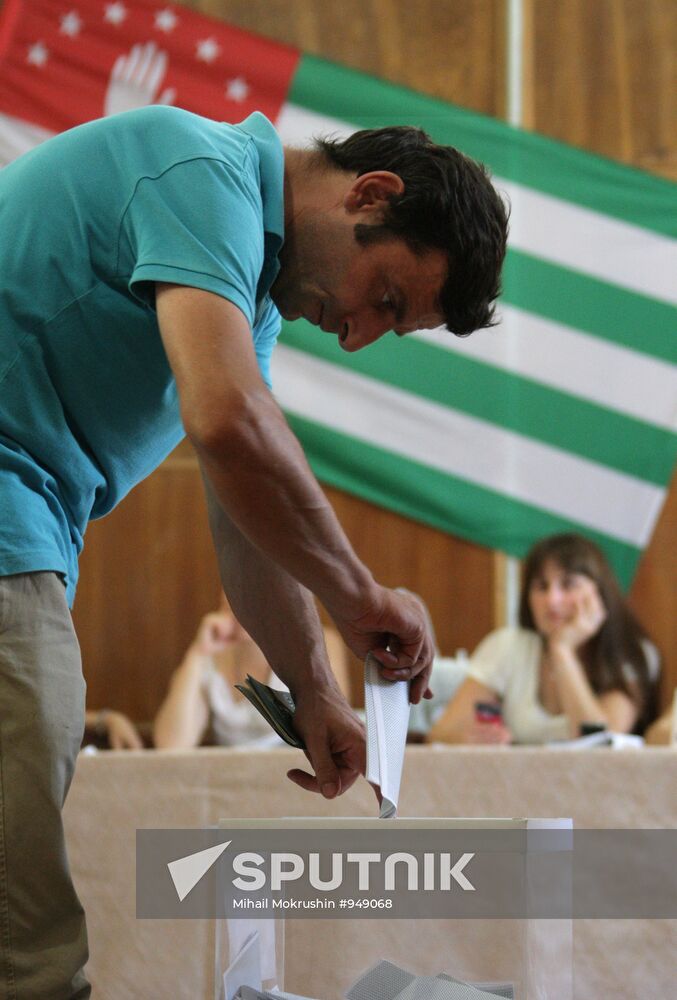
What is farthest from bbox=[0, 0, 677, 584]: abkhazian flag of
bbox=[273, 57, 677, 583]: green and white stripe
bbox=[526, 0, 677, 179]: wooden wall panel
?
bbox=[526, 0, 677, 179]: wooden wall panel

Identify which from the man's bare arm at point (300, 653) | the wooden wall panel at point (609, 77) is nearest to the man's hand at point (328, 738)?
the man's bare arm at point (300, 653)

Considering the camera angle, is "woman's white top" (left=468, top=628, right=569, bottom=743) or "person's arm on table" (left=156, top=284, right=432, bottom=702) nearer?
"person's arm on table" (left=156, top=284, right=432, bottom=702)

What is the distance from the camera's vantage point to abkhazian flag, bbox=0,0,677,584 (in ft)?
12.4

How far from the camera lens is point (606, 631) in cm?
302

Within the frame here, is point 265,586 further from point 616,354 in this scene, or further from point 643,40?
point 643,40

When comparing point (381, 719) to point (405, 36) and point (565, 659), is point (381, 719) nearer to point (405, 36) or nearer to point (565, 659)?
point (565, 659)

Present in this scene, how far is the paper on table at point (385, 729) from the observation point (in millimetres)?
959

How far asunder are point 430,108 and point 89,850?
2956 mm

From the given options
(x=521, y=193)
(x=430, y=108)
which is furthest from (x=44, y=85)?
(x=521, y=193)

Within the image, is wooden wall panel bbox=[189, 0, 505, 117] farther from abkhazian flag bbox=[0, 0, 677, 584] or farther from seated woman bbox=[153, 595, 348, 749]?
seated woman bbox=[153, 595, 348, 749]

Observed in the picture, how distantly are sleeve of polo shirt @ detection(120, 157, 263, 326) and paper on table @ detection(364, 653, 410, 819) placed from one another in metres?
0.34

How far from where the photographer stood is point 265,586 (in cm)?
124

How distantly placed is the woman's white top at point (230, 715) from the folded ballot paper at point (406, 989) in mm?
1667

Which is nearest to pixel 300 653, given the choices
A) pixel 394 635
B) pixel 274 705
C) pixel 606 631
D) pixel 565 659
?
pixel 274 705
